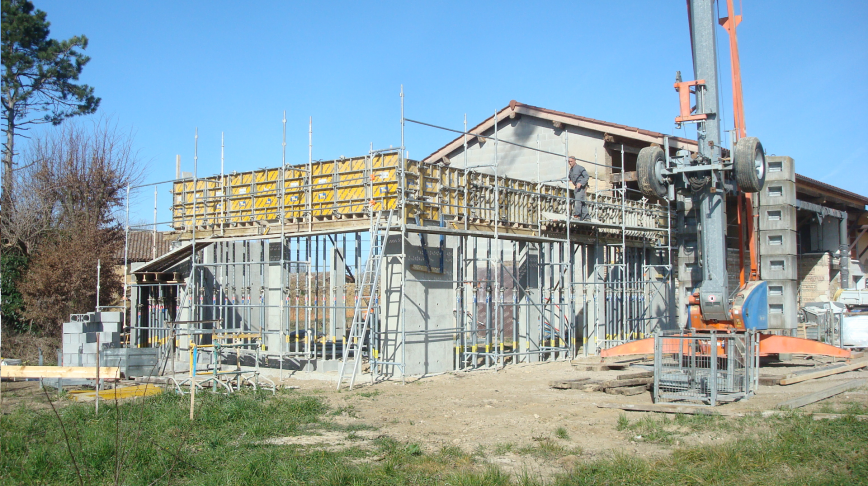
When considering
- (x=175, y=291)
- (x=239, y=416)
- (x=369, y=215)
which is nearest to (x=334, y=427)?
(x=239, y=416)

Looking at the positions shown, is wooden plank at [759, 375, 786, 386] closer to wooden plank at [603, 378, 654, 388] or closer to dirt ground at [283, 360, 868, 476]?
dirt ground at [283, 360, 868, 476]

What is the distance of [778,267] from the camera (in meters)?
20.5

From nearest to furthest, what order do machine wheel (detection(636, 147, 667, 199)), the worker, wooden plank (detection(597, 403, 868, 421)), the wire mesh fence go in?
wooden plank (detection(597, 403, 868, 421)) → the wire mesh fence → machine wheel (detection(636, 147, 667, 199)) → the worker

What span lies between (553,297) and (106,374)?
11.4m

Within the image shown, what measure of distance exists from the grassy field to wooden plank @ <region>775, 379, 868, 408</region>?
793 mm

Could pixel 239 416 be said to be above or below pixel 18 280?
below

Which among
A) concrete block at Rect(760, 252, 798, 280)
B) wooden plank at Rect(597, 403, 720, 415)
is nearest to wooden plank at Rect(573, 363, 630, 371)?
wooden plank at Rect(597, 403, 720, 415)

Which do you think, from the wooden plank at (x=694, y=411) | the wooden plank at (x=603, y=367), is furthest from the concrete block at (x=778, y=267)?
the wooden plank at (x=694, y=411)

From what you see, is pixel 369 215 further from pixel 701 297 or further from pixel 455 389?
pixel 701 297

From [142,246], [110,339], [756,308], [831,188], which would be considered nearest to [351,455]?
[756,308]

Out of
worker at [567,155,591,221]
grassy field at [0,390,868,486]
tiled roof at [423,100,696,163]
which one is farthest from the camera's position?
tiled roof at [423,100,696,163]

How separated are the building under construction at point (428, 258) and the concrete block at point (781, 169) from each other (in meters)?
0.14

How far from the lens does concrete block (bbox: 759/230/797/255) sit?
20.3 meters

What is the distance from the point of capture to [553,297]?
19625 millimetres
